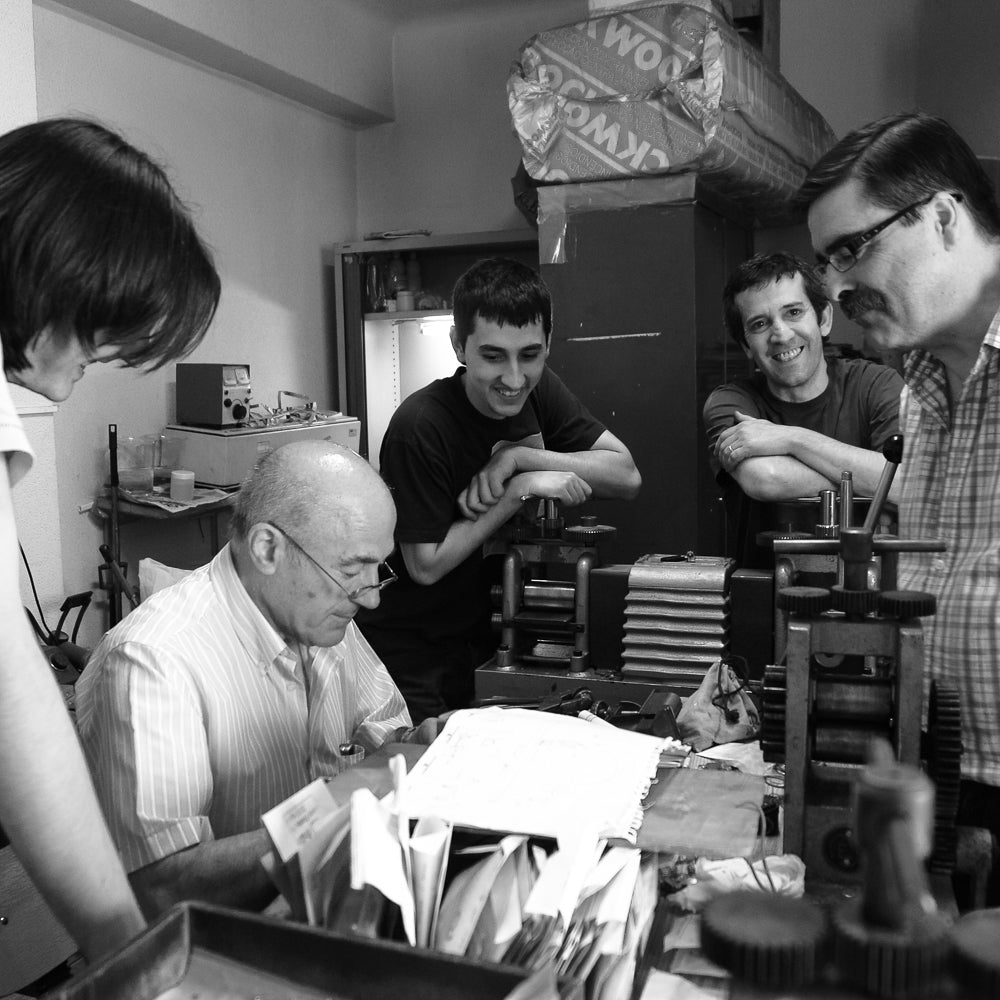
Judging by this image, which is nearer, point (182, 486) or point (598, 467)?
point (598, 467)

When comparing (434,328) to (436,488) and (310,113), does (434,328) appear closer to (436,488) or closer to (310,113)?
(310,113)

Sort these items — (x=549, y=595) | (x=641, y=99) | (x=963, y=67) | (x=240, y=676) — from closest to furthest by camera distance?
(x=240, y=676) → (x=549, y=595) → (x=641, y=99) → (x=963, y=67)

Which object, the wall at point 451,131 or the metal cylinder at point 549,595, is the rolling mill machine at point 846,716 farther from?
the wall at point 451,131

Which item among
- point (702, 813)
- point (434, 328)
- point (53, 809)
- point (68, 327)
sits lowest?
point (702, 813)

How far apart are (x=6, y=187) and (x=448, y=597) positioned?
1.67 metres

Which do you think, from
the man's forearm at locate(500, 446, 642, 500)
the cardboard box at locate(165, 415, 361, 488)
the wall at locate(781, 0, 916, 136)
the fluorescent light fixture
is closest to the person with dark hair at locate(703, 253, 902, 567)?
the man's forearm at locate(500, 446, 642, 500)

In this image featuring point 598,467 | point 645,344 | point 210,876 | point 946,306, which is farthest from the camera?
point 645,344

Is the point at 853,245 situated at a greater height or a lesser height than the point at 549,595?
greater

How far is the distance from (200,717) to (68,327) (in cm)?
64

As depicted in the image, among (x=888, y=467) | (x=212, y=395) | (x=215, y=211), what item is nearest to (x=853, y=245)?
(x=888, y=467)

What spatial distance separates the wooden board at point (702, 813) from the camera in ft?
3.37

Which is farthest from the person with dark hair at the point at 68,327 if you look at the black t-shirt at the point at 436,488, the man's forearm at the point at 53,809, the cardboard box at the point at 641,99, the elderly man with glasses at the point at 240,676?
the cardboard box at the point at 641,99

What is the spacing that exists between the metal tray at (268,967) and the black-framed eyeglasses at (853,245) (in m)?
1.06

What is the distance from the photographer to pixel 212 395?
4172mm
